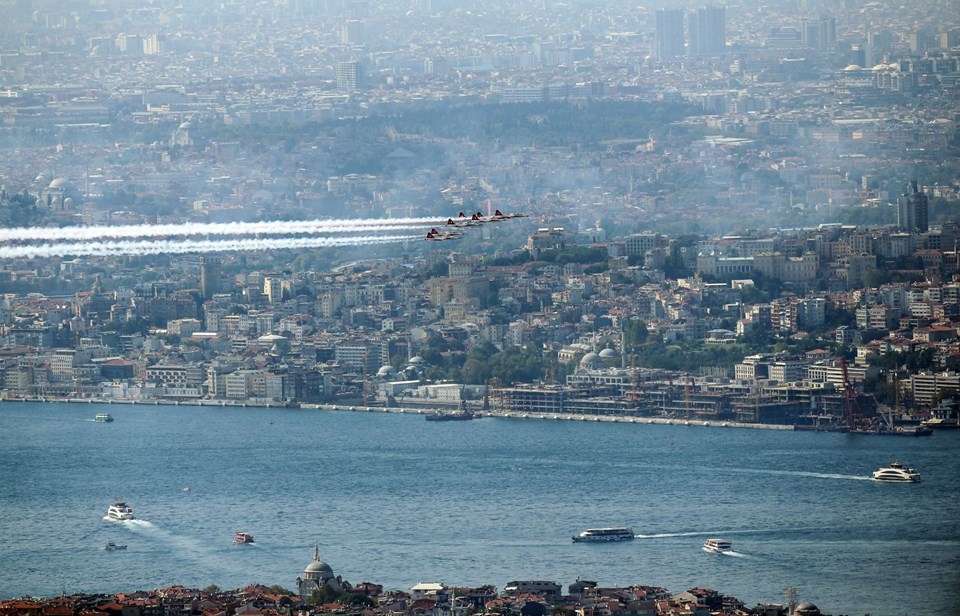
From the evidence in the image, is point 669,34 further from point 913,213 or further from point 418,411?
point 418,411

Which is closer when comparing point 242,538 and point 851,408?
point 242,538

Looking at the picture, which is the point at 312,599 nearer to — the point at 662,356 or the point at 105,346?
the point at 662,356

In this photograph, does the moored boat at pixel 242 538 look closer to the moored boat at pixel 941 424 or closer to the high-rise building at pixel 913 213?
the moored boat at pixel 941 424

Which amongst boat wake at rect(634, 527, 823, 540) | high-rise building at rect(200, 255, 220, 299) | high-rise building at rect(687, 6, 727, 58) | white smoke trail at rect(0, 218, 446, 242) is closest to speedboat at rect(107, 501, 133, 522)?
boat wake at rect(634, 527, 823, 540)

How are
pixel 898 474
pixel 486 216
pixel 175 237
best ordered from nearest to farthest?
pixel 898 474
pixel 175 237
pixel 486 216

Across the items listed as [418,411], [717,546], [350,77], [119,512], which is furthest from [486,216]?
[717,546]

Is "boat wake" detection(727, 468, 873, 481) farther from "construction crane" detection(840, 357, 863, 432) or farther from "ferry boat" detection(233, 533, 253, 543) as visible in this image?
"ferry boat" detection(233, 533, 253, 543)
